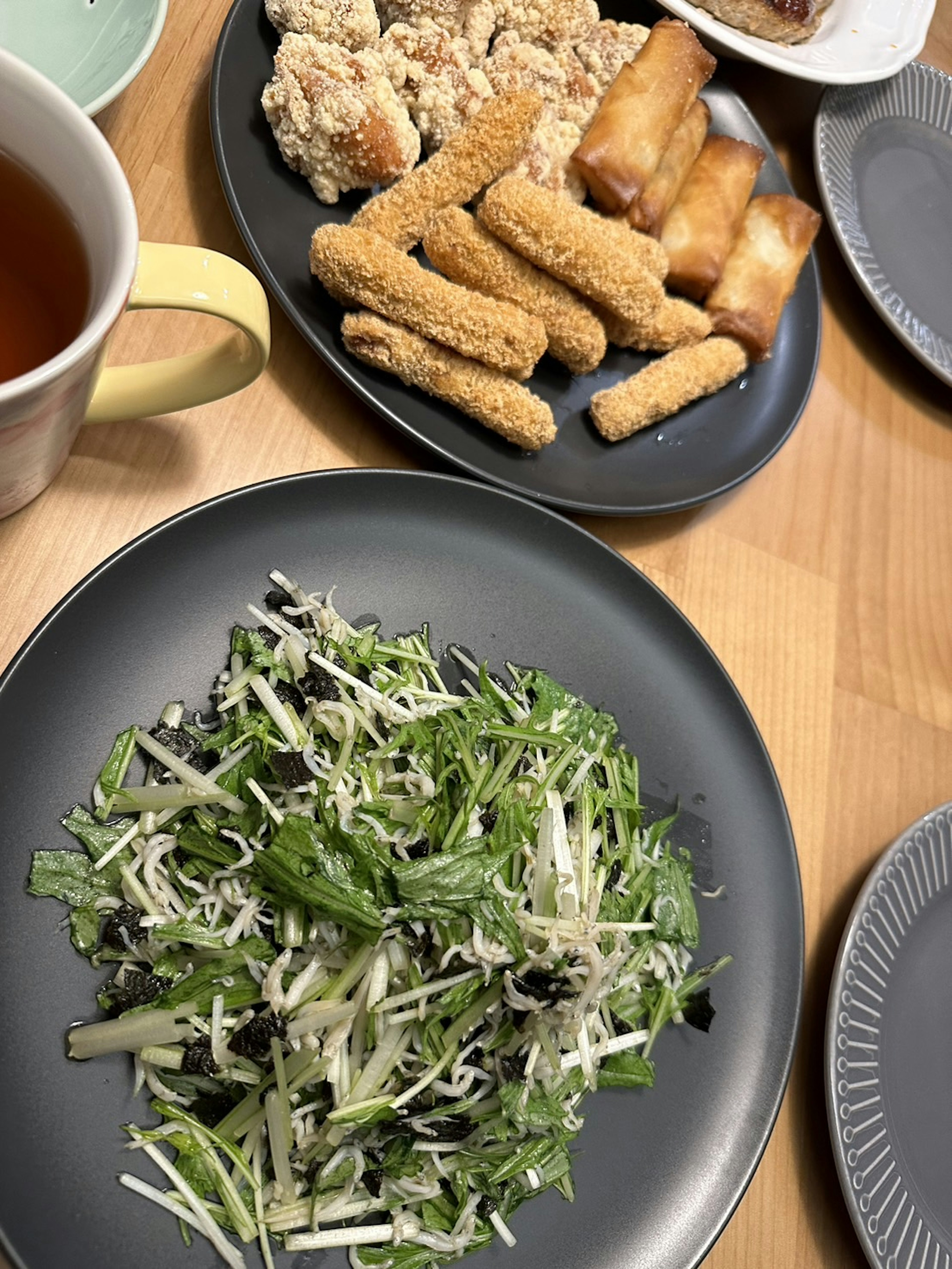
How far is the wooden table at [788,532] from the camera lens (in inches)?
40.9

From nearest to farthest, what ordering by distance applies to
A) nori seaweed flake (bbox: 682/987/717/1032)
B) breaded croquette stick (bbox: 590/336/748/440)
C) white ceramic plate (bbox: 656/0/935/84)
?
nori seaweed flake (bbox: 682/987/717/1032)
breaded croquette stick (bbox: 590/336/748/440)
white ceramic plate (bbox: 656/0/935/84)

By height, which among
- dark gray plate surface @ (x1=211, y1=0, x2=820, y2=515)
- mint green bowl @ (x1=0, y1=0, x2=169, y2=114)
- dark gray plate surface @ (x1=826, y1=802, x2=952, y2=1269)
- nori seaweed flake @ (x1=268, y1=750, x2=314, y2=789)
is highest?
mint green bowl @ (x1=0, y1=0, x2=169, y2=114)

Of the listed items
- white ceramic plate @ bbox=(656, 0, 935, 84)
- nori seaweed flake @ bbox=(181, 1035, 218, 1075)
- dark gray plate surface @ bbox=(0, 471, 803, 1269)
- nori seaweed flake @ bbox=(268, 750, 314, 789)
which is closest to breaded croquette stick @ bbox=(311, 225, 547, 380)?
dark gray plate surface @ bbox=(0, 471, 803, 1269)

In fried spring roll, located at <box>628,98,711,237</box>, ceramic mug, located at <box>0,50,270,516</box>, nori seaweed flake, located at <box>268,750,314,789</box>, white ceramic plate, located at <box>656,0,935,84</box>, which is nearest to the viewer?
ceramic mug, located at <box>0,50,270,516</box>

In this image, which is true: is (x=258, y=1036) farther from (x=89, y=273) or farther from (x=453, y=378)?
(x=453, y=378)

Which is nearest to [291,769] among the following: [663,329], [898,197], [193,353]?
[193,353]

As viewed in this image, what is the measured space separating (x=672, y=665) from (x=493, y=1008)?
444 millimetres

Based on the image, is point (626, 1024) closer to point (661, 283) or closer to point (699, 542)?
point (699, 542)

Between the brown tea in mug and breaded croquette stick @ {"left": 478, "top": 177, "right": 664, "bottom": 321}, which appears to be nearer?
the brown tea in mug

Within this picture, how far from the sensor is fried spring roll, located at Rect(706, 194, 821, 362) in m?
1.39

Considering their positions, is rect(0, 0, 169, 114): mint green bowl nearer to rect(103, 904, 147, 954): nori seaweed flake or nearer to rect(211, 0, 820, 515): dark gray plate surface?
rect(211, 0, 820, 515): dark gray plate surface

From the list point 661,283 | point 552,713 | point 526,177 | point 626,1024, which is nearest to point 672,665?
point 552,713

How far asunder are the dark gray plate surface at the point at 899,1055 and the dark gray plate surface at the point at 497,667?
95mm

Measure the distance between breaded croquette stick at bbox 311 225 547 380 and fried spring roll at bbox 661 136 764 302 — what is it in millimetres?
315
